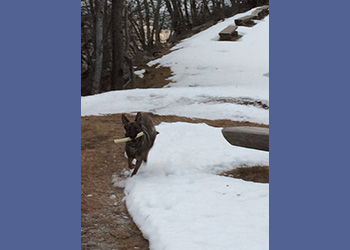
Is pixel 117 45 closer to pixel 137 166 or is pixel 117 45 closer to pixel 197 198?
pixel 137 166

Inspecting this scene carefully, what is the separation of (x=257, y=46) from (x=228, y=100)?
6519 millimetres

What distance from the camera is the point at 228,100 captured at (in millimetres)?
9898

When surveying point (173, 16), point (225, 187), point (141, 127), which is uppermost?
point (173, 16)

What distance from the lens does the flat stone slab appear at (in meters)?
5.16

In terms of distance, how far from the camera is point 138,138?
5.28m

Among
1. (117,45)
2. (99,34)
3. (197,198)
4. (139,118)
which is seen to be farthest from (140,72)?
(197,198)

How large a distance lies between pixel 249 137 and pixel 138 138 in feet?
4.07

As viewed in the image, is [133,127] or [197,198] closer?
[197,198]

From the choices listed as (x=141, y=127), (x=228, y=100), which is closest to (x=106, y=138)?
(x=141, y=127)

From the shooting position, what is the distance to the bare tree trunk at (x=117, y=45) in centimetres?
1235

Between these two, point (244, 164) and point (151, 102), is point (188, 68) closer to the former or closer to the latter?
point (151, 102)

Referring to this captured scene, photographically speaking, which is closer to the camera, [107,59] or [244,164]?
[244,164]

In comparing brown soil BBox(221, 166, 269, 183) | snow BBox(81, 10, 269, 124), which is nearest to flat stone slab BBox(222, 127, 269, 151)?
brown soil BBox(221, 166, 269, 183)

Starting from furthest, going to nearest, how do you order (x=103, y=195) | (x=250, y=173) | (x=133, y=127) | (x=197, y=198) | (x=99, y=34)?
(x=99, y=34), (x=250, y=173), (x=133, y=127), (x=103, y=195), (x=197, y=198)
